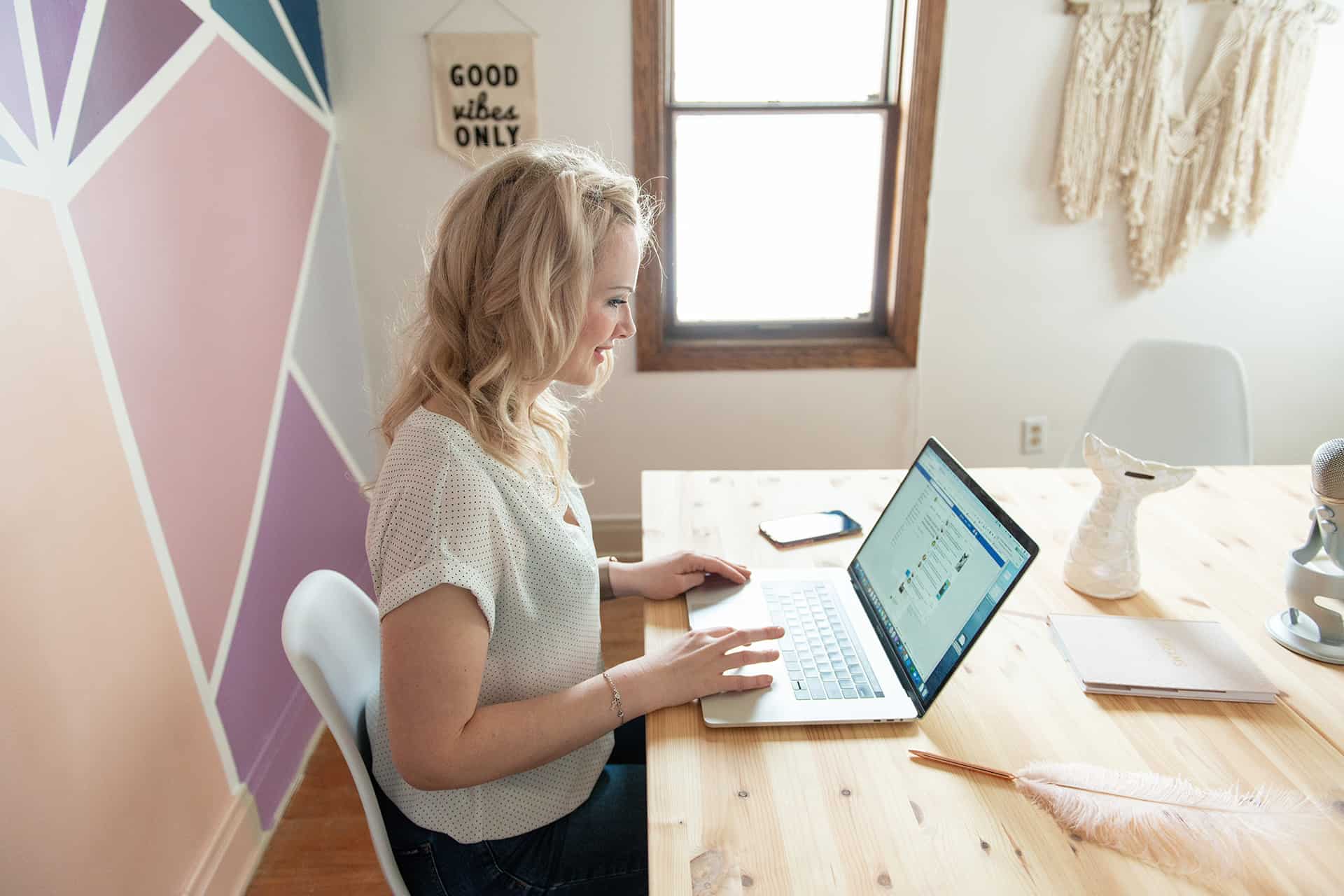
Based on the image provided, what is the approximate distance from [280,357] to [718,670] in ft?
4.85

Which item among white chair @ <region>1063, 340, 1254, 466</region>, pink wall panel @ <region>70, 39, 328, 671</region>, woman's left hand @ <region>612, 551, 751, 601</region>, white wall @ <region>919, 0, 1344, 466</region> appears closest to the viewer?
woman's left hand @ <region>612, 551, 751, 601</region>

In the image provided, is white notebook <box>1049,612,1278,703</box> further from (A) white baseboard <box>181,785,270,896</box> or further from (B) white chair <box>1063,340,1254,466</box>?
(A) white baseboard <box>181,785,270,896</box>

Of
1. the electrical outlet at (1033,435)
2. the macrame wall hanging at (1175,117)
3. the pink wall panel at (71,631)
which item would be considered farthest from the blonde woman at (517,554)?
the electrical outlet at (1033,435)

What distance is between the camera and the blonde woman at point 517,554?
2.89 feet

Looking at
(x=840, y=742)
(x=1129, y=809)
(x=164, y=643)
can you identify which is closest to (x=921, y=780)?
(x=840, y=742)

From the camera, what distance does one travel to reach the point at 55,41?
4.04 ft

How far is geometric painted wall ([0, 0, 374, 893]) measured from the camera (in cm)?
113

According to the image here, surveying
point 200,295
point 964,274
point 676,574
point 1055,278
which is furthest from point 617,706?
point 1055,278

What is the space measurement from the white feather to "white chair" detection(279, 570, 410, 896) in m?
0.72

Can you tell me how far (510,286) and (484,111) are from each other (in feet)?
5.70

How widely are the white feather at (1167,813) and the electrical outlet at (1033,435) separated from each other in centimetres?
213

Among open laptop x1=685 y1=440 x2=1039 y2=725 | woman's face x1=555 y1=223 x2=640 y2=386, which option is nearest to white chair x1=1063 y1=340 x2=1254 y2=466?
open laptop x1=685 y1=440 x2=1039 y2=725

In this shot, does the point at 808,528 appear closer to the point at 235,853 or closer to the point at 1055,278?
the point at 235,853

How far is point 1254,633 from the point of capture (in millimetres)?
1154
